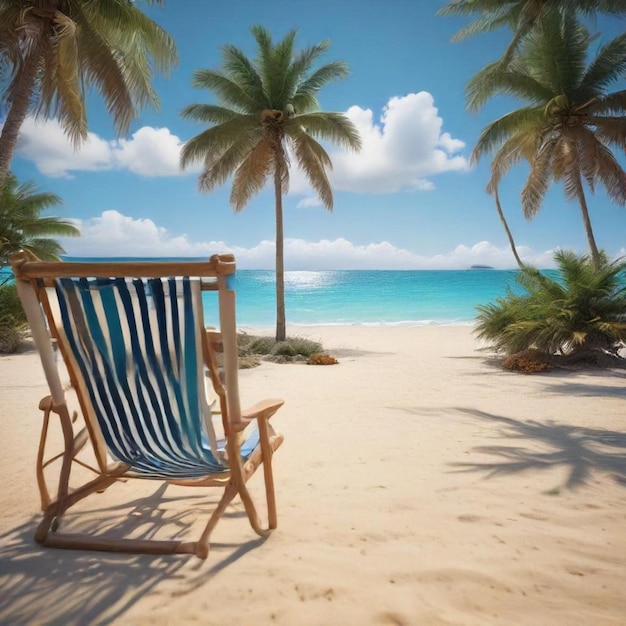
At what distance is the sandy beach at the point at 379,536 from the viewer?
1.44m

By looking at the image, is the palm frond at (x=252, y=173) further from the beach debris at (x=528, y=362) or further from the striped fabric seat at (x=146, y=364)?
the striped fabric seat at (x=146, y=364)

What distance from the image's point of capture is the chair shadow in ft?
4.70

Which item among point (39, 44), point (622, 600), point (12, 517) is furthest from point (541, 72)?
point (12, 517)

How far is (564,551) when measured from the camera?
1.76 metres

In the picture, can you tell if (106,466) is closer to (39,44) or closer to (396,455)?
(396,455)

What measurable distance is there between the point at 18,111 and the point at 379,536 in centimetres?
917

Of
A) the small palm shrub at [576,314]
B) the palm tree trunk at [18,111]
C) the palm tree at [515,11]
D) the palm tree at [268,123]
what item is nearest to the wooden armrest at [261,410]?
the small palm shrub at [576,314]

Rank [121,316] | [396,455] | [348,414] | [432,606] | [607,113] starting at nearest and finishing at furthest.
Result: [432,606], [121,316], [396,455], [348,414], [607,113]

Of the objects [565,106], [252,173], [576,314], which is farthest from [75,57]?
[565,106]

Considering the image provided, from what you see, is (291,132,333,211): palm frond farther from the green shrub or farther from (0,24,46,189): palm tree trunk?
the green shrub

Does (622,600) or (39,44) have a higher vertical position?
(39,44)

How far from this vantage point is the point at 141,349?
1784 millimetres

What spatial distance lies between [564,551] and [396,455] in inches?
52.9

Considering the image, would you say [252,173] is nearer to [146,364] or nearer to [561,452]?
[561,452]
